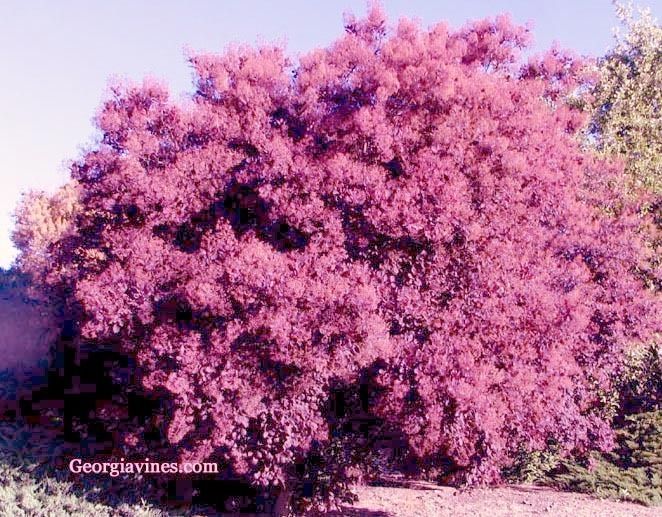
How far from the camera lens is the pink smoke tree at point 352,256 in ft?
23.1

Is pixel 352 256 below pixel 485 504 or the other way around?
the other way around

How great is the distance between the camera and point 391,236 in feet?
25.0

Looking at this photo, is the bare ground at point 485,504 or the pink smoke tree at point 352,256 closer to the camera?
the pink smoke tree at point 352,256

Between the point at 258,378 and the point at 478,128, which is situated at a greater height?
the point at 478,128

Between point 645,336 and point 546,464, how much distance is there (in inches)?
193

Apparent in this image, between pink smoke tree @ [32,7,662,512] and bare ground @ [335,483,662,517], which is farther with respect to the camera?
bare ground @ [335,483,662,517]

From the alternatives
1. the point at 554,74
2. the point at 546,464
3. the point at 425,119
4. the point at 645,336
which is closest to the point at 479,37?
the point at 554,74

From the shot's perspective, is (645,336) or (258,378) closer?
(258,378)

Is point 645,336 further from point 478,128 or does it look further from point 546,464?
point 546,464

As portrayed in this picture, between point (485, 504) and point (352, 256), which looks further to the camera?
point (485, 504)

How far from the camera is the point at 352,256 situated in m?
7.91

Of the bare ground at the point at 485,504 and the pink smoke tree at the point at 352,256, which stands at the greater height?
the pink smoke tree at the point at 352,256

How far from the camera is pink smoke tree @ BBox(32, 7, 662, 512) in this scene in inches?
→ 278

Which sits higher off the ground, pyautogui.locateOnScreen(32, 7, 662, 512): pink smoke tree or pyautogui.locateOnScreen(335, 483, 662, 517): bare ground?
pyautogui.locateOnScreen(32, 7, 662, 512): pink smoke tree
